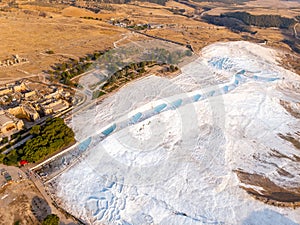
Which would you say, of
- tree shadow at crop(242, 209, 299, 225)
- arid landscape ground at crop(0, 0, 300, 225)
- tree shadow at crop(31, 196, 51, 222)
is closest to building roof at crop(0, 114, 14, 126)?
arid landscape ground at crop(0, 0, 300, 225)

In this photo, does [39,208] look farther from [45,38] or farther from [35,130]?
[45,38]

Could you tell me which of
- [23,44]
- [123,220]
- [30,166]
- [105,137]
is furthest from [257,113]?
[23,44]

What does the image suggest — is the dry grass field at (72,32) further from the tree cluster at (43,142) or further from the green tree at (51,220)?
the green tree at (51,220)

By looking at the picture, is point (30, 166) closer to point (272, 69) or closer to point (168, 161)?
point (168, 161)

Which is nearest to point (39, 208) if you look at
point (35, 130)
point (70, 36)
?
point (35, 130)

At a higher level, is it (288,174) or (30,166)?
(30,166)
